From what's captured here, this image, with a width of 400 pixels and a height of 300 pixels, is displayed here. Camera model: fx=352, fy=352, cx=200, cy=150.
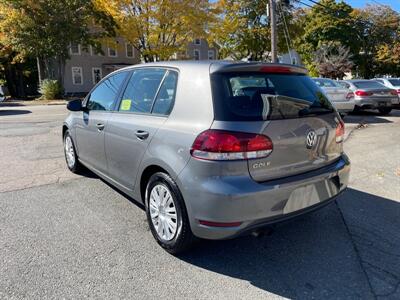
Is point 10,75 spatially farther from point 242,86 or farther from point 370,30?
point 370,30

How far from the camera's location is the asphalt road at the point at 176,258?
2.71 meters

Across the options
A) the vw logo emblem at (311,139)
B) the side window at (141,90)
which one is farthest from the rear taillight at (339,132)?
the side window at (141,90)

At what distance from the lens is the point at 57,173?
5762 millimetres

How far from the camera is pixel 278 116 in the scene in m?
2.89

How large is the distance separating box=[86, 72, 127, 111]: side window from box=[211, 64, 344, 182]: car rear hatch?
1706mm

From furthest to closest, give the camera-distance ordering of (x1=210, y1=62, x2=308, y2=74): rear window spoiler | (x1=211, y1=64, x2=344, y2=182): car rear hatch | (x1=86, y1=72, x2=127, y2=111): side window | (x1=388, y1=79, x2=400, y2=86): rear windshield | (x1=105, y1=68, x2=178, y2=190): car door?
(x1=388, y1=79, x2=400, y2=86): rear windshield < (x1=86, y1=72, x2=127, y2=111): side window < (x1=105, y1=68, x2=178, y2=190): car door < (x1=210, y1=62, x2=308, y2=74): rear window spoiler < (x1=211, y1=64, x2=344, y2=182): car rear hatch

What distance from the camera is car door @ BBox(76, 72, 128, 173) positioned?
A: 4234 millimetres

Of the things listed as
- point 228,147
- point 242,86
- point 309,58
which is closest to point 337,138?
point 242,86

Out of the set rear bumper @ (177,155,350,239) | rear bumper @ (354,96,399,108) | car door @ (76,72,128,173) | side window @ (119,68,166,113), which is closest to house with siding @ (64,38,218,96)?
rear bumper @ (354,96,399,108)

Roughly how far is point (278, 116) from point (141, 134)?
51.7 inches

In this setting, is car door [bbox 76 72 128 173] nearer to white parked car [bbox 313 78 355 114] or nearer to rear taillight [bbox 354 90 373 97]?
white parked car [bbox 313 78 355 114]

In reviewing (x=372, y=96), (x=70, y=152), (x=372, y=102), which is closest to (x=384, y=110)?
(x=372, y=102)

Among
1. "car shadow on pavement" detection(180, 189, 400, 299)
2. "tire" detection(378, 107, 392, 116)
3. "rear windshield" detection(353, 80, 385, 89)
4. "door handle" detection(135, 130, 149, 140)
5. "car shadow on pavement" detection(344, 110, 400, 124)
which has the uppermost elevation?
"rear windshield" detection(353, 80, 385, 89)

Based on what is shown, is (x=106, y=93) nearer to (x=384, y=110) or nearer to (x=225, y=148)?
(x=225, y=148)
